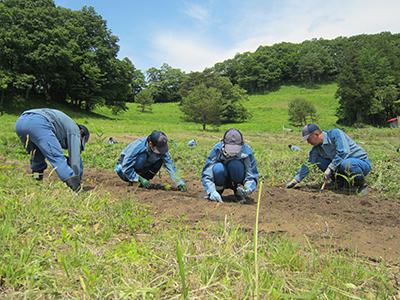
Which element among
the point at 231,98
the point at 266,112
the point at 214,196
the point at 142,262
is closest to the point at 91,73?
the point at 231,98

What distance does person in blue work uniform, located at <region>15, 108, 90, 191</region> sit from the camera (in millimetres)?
2691

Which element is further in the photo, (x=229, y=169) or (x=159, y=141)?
(x=159, y=141)

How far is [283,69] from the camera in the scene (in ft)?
219

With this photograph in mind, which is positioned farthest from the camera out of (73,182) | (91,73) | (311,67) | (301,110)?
(311,67)

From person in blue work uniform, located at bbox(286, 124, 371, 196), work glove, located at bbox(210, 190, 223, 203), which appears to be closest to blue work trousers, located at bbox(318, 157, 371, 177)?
person in blue work uniform, located at bbox(286, 124, 371, 196)

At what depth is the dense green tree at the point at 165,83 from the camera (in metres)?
62.7

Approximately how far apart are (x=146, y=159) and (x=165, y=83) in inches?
2540

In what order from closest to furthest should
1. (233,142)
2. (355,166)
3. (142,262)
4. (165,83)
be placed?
1. (142,262)
2. (233,142)
3. (355,166)
4. (165,83)

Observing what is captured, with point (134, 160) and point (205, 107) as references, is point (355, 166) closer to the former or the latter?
point (134, 160)

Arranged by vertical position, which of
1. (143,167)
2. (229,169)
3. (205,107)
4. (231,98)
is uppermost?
(231,98)

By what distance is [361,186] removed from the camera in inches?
160

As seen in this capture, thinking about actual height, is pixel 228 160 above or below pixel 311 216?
above

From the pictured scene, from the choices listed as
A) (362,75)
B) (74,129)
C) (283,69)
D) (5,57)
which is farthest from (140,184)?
(283,69)

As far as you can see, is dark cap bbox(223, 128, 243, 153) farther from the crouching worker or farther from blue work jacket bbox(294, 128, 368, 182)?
blue work jacket bbox(294, 128, 368, 182)
